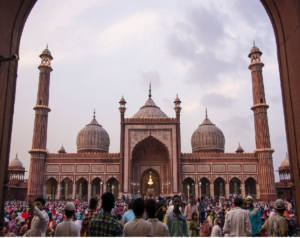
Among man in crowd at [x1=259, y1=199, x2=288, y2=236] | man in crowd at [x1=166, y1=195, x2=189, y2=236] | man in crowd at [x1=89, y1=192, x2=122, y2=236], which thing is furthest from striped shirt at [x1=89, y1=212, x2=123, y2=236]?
man in crowd at [x1=259, y1=199, x2=288, y2=236]

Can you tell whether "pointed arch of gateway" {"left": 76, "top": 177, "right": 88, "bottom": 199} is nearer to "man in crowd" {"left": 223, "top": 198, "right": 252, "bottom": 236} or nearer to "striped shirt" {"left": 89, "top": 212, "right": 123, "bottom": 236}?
"man in crowd" {"left": 223, "top": 198, "right": 252, "bottom": 236}

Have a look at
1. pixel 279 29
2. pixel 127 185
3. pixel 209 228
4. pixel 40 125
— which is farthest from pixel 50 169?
pixel 279 29

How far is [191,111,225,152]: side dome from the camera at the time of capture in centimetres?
3744

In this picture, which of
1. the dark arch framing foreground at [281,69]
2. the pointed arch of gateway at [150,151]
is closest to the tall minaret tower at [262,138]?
the pointed arch of gateway at [150,151]

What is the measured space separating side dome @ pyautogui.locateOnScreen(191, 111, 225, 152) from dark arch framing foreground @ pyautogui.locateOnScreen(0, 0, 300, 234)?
105 feet

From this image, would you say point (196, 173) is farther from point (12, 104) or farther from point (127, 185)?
point (12, 104)

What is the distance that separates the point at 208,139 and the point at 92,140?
45.4ft

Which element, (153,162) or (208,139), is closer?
(153,162)

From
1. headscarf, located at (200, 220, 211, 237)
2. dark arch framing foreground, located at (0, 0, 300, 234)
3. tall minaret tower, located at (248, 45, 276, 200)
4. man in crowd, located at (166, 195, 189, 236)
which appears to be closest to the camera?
man in crowd, located at (166, 195, 189, 236)

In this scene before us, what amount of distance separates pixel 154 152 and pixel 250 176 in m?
9.49

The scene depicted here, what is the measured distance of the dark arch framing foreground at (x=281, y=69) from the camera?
5.13m

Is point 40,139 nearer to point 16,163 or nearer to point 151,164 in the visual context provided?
point 151,164

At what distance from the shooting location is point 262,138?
29109 millimetres

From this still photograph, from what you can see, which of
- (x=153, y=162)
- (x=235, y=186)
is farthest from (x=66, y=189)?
(x=235, y=186)
